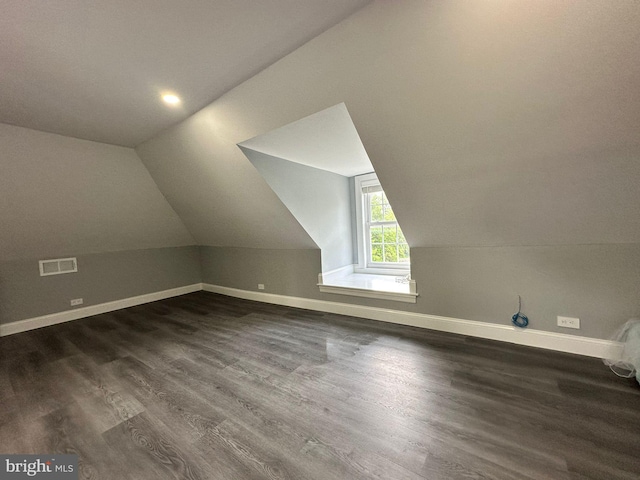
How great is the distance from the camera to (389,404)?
1.71 m

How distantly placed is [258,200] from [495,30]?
2.71m

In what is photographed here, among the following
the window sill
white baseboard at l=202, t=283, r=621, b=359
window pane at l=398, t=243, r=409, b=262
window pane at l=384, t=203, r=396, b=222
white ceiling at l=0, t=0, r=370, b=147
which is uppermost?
white ceiling at l=0, t=0, r=370, b=147

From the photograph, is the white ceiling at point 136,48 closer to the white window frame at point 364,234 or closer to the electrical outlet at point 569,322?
the white window frame at point 364,234

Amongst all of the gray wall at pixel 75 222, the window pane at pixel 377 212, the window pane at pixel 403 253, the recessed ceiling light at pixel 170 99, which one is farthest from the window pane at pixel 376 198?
the gray wall at pixel 75 222

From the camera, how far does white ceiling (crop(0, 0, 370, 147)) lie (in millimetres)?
1356

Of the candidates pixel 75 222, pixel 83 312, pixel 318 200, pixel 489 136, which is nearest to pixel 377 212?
pixel 318 200

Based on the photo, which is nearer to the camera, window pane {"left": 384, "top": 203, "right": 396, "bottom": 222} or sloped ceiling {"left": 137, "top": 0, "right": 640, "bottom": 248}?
sloped ceiling {"left": 137, "top": 0, "right": 640, "bottom": 248}

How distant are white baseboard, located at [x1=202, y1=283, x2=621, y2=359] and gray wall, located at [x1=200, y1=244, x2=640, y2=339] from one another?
59 mm

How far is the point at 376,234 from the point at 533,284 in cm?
231

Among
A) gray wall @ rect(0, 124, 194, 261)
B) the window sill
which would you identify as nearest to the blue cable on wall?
the window sill

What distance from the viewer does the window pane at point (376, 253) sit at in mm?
4336

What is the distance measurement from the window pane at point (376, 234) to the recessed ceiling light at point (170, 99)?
324 centimetres

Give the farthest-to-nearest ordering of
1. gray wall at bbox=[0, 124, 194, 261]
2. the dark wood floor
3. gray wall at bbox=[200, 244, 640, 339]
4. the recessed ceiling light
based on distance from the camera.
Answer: gray wall at bbox=[0, 124, 194, 261] < the recessed ceiling light < gray wall at bbox=[200, 244, 640, 339] < the dark wood floor

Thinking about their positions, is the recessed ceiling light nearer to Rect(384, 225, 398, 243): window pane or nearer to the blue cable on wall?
Rect(384, 225, 398, 243): window pane
